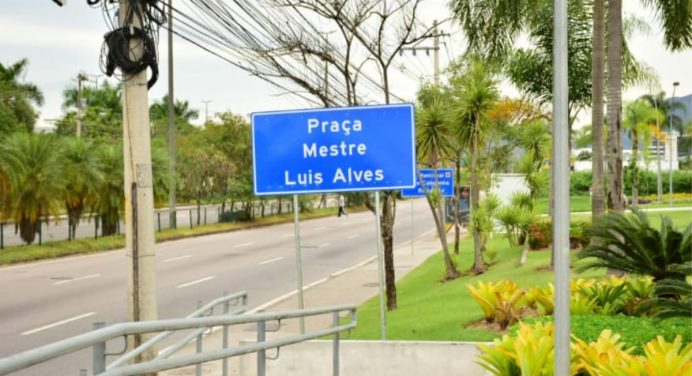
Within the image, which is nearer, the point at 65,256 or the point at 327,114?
the point at 327,114

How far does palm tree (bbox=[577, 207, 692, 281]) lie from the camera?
1040cm

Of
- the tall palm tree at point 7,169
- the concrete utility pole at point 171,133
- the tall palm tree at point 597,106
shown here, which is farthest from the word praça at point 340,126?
the concrete utility pole at point 171,133

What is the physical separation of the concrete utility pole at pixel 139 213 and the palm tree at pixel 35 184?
2044cm

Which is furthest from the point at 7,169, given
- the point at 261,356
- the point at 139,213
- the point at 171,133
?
the point at 261,356

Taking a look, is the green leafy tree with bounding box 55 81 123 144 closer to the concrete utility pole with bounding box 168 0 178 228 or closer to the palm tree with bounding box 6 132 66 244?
the concrete utility pole with bounding box 168 0 178 228

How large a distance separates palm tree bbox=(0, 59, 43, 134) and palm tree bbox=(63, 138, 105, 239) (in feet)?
71.9

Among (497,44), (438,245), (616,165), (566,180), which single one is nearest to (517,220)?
(497,44)

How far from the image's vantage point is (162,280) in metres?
21.9

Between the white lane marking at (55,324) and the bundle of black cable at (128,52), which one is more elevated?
the bundle of black cable at (128,52)

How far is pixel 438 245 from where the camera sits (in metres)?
33.8

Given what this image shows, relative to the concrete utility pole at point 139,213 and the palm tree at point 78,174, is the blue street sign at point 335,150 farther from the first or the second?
the palm tree at point 78,174

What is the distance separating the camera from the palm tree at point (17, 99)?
53438 mm

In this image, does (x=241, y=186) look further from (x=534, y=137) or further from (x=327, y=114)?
(x=327, y=114)

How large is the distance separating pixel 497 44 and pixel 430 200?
4.33 meters
